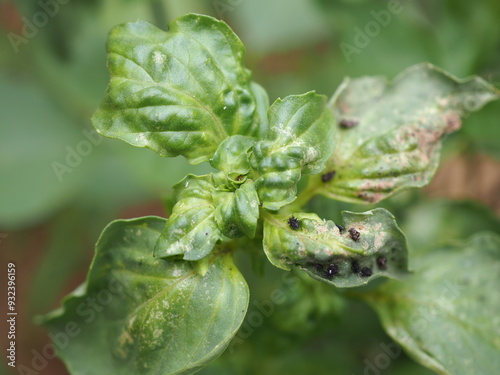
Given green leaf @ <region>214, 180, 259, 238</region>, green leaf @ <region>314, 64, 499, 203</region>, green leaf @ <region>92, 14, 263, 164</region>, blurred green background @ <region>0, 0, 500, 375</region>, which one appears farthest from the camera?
blurred green background @ <region>0, 0, 500, 375</region>

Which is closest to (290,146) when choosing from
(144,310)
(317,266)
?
(317,266)

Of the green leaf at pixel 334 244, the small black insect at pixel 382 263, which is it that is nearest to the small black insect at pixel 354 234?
the green leaf at pixel 334 244

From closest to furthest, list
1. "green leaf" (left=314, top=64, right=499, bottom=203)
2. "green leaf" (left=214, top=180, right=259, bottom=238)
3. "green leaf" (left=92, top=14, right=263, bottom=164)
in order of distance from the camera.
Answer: "green leaf" (left=214, top=180, right=259, bottom=238)
"green leaf" (left=92, top=14, right=263, bottom=164)
"green leaf" (left=314, top=64, right=499, bottom=203)

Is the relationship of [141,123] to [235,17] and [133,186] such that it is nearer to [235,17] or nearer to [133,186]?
[133,186]

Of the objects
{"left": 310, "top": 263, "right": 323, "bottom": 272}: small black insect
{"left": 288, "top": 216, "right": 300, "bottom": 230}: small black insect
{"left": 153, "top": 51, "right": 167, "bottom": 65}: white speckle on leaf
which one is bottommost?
{"left": 310, "top": 263, "right": 323, "bottom": 272}: small black insect

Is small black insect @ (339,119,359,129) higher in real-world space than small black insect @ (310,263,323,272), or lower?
higher

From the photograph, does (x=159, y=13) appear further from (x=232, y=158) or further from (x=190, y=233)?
(x=190, y=233)

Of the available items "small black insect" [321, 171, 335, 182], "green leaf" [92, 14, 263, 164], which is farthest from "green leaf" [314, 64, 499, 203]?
"green leaf" [92, 14, 263, 164]

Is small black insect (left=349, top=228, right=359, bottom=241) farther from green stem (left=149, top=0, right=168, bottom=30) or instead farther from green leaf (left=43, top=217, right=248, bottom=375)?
green stem (left=149, top=0, right=168, bottom=30)
